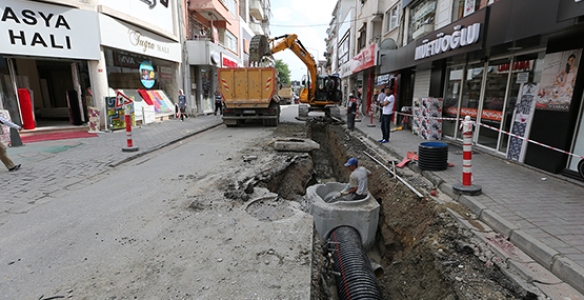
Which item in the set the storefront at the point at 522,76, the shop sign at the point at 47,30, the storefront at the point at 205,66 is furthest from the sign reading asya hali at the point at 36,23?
the storefront at the point at 522,76

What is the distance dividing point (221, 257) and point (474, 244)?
2985 mm

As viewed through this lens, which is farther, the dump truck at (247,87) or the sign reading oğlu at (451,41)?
the dump truck at (247,87)

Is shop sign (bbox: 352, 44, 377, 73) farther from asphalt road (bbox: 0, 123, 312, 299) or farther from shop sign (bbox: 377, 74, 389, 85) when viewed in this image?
asphalt road (bbox: 0, 123, 312, 299)

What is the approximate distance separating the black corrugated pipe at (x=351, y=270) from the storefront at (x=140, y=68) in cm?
1087

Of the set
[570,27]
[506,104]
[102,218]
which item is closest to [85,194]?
[102,218]

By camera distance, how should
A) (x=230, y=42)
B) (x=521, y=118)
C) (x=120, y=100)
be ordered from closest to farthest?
(x=521, y=118)
(x=120, y=100)
(x=230, y=42)

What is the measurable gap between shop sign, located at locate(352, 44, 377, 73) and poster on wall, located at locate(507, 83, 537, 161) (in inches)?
349

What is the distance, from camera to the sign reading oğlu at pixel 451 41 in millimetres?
6536

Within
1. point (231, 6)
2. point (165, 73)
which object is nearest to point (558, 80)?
point (165, 73)

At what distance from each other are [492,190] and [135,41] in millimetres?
14375

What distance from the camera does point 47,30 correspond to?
9.74 meters

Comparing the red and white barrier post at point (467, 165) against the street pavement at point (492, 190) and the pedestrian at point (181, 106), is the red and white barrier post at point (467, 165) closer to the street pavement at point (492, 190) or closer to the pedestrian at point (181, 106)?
the street pavement at point (492, 190)

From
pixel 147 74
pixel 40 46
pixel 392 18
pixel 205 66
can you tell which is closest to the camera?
pixel 40 46

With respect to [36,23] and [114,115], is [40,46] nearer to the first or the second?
[36,23]
